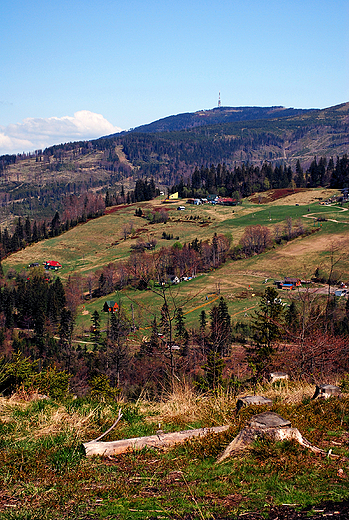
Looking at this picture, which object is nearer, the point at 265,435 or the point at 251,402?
the point at 265,435

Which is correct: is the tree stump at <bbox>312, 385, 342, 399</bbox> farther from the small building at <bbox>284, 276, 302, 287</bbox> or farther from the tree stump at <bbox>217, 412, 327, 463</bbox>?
the small building at <bbox>284, 276, 302, 287</bbox>

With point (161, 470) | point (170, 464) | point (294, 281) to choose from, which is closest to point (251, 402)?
point (170, 464)

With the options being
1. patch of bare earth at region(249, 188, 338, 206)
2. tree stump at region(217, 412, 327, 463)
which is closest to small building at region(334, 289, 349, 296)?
tree stump at region(217, 412, 327, 463)

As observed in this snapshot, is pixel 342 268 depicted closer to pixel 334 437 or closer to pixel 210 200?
pixel 334 437

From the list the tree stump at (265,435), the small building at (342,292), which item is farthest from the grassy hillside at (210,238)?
the tree stump at (265,435)

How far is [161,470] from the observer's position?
601cm

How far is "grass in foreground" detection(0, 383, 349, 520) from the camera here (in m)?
4.89

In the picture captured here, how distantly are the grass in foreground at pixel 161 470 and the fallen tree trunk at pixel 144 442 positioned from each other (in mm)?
155

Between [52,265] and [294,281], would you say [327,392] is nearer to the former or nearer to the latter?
[294,281]

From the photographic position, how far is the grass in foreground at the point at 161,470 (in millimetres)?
4891

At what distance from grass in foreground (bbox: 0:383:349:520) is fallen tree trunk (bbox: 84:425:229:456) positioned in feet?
0.51

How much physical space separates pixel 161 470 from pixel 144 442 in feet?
2.88

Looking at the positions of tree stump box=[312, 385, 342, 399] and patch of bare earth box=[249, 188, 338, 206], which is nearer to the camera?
tree stump box=[312, 385, 342, 399]

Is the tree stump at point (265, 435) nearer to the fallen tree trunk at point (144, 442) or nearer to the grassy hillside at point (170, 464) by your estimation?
the grassy hillside at point (170, 464)
